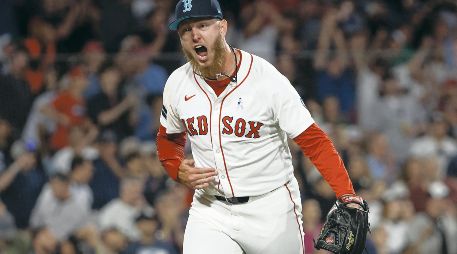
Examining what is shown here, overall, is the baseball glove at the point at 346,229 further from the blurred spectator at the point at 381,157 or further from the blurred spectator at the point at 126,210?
the blurred spectator at the point at 381,157

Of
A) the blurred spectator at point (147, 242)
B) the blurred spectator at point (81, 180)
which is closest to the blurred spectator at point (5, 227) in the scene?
the blurred spectator at point (81, 180)

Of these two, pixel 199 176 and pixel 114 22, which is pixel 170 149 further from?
pixel 114 22

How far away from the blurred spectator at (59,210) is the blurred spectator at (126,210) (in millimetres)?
189

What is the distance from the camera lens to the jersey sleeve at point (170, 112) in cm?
487

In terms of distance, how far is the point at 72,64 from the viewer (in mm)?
8711

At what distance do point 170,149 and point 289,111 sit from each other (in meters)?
0.87

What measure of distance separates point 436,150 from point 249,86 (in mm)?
5214

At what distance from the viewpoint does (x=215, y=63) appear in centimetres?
467

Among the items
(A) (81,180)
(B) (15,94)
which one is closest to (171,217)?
(A) (81,180)

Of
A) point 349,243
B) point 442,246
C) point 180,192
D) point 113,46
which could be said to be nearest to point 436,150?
point 442,246

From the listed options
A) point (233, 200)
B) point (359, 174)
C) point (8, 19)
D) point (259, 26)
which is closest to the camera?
point (233, 200)

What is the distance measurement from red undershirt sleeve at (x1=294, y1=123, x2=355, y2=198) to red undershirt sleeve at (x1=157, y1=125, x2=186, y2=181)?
2.66 feet

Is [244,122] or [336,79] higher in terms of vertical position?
[244,122]

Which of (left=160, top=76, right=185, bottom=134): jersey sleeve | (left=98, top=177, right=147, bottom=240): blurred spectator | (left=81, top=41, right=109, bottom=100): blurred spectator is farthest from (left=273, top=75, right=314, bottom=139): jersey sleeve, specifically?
(left=81, top=41, right=109, bottom=100): blurred spectator
